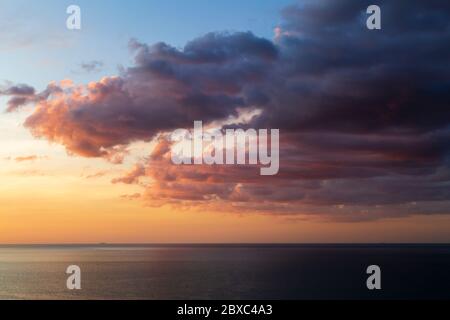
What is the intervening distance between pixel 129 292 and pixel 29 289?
2141 cm

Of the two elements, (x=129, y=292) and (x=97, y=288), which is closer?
(x=129, y=292)

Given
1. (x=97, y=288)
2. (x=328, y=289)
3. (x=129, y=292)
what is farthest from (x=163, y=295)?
(x=328, y=289)

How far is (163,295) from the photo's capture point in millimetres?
74062
